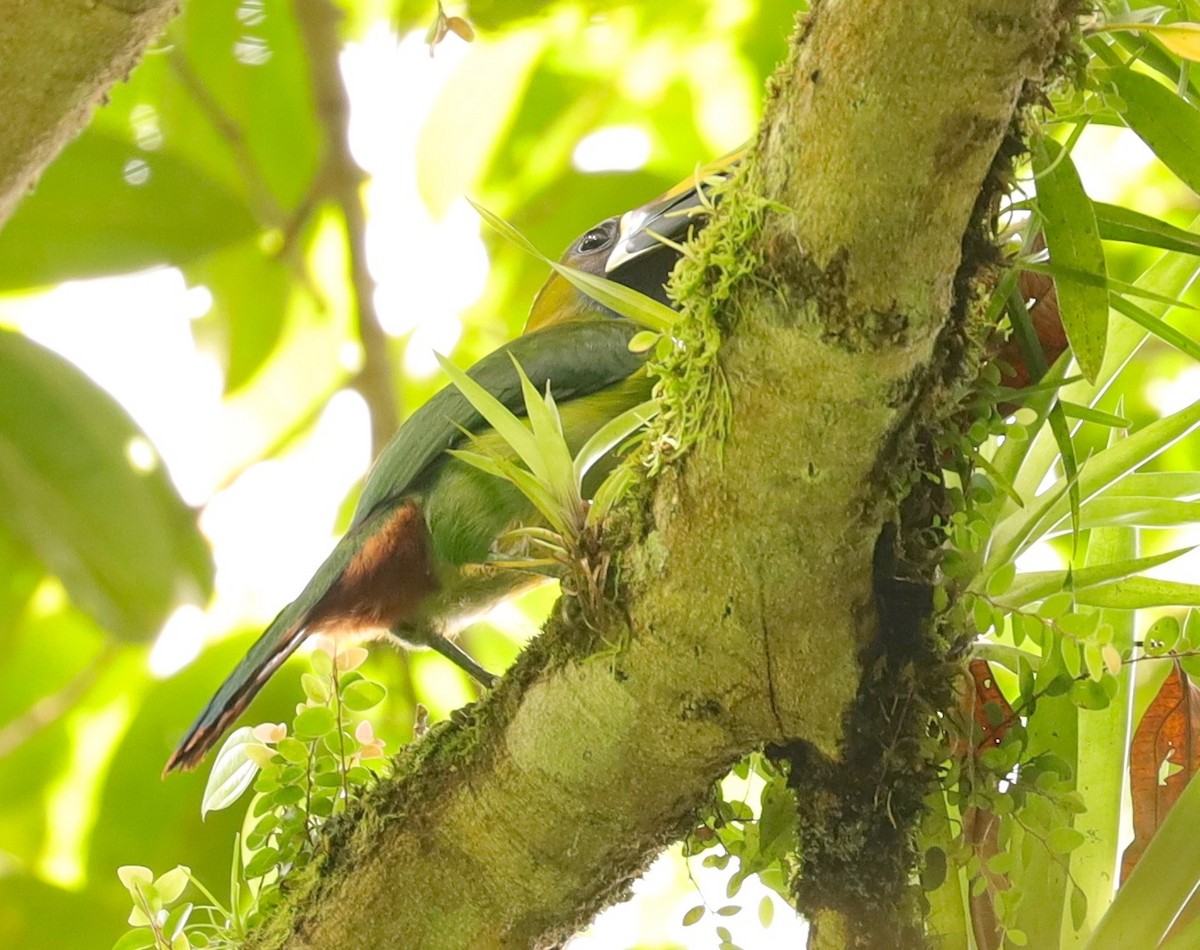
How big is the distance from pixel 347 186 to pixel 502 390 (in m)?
0.82

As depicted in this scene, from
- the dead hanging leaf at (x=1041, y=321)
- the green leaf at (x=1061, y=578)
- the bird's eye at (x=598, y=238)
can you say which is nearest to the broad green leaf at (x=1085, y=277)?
the dead hanging leaf at (x=1041, y=321)

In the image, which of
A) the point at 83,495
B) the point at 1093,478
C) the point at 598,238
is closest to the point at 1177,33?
the point at 1093,478

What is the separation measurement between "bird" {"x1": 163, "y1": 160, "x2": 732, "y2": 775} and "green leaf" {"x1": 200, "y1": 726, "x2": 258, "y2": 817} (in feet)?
0.43

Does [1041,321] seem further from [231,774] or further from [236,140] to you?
[236,140]

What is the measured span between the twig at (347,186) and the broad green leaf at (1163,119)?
1.57 metres

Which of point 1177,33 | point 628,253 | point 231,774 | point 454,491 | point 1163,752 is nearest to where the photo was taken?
point 1177,33

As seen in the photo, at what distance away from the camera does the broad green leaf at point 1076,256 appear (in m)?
0.97

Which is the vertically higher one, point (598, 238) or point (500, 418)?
point (598, 238)

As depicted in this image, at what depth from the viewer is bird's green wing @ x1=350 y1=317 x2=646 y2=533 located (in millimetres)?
1771

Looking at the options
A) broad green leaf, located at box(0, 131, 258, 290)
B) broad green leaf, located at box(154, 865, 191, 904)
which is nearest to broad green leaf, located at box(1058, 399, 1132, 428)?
broad green leaf, located at box(154, 865, 191, 904)

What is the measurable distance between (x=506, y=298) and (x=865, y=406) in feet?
6.35

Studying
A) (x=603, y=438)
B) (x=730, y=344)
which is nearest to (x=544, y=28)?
(x=603, y=438)

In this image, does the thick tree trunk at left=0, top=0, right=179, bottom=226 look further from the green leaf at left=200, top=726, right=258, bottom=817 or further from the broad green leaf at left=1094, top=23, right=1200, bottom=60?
the broad green leaf at left=1094, top=23, right=1200, bottom=60

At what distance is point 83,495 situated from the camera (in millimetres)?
→ 2180
